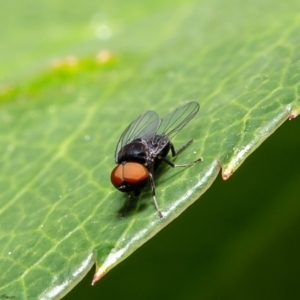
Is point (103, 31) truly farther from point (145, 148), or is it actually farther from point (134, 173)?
point (134, 173)

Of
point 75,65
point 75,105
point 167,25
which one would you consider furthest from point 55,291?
point 167,25

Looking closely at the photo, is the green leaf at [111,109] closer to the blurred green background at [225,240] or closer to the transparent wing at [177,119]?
the transparent wing at [177,119]

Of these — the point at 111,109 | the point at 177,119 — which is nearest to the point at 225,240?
the point at 177,119

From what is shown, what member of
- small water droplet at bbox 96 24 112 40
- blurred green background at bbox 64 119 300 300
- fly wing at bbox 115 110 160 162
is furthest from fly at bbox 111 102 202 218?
small water droplet at bbox 96 24 112 40

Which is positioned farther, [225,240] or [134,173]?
[225,240]

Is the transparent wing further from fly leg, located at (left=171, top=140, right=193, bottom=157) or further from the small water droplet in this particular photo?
the small water droplet

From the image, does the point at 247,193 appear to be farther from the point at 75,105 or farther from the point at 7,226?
the point at 75,105

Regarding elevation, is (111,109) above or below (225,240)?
above

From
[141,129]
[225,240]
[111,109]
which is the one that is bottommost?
[225,240]
